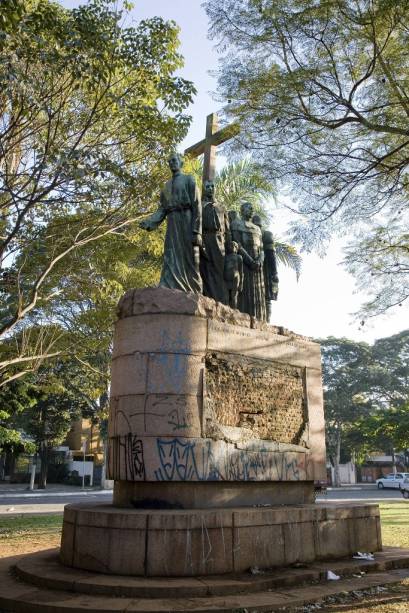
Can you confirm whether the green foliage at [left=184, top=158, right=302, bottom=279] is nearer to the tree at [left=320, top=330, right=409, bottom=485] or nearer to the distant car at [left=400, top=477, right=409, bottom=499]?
the distant car at [left=400, top=477, right=409, bottom=499]

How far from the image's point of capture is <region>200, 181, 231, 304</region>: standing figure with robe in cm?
926

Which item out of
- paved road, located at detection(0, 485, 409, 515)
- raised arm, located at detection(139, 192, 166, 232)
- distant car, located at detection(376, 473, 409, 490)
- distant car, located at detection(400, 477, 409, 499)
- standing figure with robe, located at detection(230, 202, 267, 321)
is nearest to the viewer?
raised arm, located at detection(139, 192, 166, 232)

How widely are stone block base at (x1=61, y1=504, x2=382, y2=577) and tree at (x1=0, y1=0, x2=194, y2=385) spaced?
5179 millimetres

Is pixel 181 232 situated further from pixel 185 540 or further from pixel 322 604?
pixel 322 604

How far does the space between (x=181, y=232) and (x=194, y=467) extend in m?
3.73

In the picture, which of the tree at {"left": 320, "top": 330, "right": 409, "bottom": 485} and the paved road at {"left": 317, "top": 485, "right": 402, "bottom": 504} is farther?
the tree at {"left": 320, "top": 330, "right": 409, "bottom": 485}

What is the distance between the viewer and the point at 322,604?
5.59 m

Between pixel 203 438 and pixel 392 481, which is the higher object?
pixel 203 438

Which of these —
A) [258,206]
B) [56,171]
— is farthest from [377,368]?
[56,171]

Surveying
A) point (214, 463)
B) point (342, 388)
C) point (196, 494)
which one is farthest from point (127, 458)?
point (342, 388)

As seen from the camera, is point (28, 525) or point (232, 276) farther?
point (28, 525)

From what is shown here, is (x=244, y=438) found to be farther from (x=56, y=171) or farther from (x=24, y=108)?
(x=24, y=108)

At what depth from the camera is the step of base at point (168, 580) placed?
5.49 m

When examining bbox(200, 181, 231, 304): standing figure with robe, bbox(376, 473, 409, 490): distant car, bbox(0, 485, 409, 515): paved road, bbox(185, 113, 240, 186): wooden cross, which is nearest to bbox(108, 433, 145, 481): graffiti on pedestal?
bbox(200, 181, 231, 304): standing figure with robe
